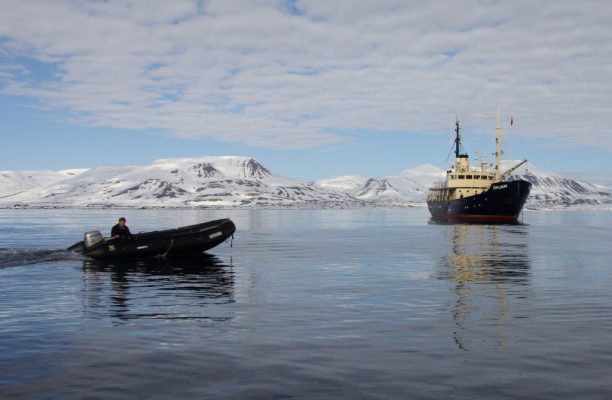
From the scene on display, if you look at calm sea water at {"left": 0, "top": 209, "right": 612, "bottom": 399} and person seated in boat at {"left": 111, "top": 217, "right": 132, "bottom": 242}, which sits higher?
person seated in boat at {"left": 111, "top": 217, "right": 132, "bottom": 242}

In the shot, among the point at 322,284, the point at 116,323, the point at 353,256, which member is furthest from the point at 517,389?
the point at 353,256

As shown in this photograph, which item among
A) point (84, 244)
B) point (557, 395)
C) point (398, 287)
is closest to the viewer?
point (557, 395)

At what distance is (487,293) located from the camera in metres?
21.4

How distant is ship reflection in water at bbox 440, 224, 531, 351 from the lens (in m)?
14.4

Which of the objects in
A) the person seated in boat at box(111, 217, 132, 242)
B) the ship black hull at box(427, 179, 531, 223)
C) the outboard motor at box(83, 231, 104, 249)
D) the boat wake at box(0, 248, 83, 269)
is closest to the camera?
the boat wake at box(0, 248, 83, 269)

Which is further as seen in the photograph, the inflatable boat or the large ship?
the large ship

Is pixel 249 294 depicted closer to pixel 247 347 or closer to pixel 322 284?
pixel 322 284

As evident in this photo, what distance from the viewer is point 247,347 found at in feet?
43.5

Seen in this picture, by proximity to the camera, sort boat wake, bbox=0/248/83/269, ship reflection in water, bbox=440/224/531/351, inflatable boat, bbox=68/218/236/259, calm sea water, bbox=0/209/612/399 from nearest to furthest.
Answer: calm sea water, bbox=0/209/612/399, ship reflection in water, bbox=440/224/531/351, boat wake, bbox=0/248/83/269, inflatable boat, bbox=68/218/236/259

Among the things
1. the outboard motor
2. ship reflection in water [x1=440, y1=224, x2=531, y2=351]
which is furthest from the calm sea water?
the outboard motor

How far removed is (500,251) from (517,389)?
108ft

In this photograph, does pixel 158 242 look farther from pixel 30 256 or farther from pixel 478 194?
pixel 478 194

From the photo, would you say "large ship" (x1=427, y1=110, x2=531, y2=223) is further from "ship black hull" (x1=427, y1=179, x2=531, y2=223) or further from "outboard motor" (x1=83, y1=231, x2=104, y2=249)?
"outboard motor" (x1=83, y1=231, x2=104, y2=249)

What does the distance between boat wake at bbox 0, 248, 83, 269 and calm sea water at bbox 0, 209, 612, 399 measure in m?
3.39
